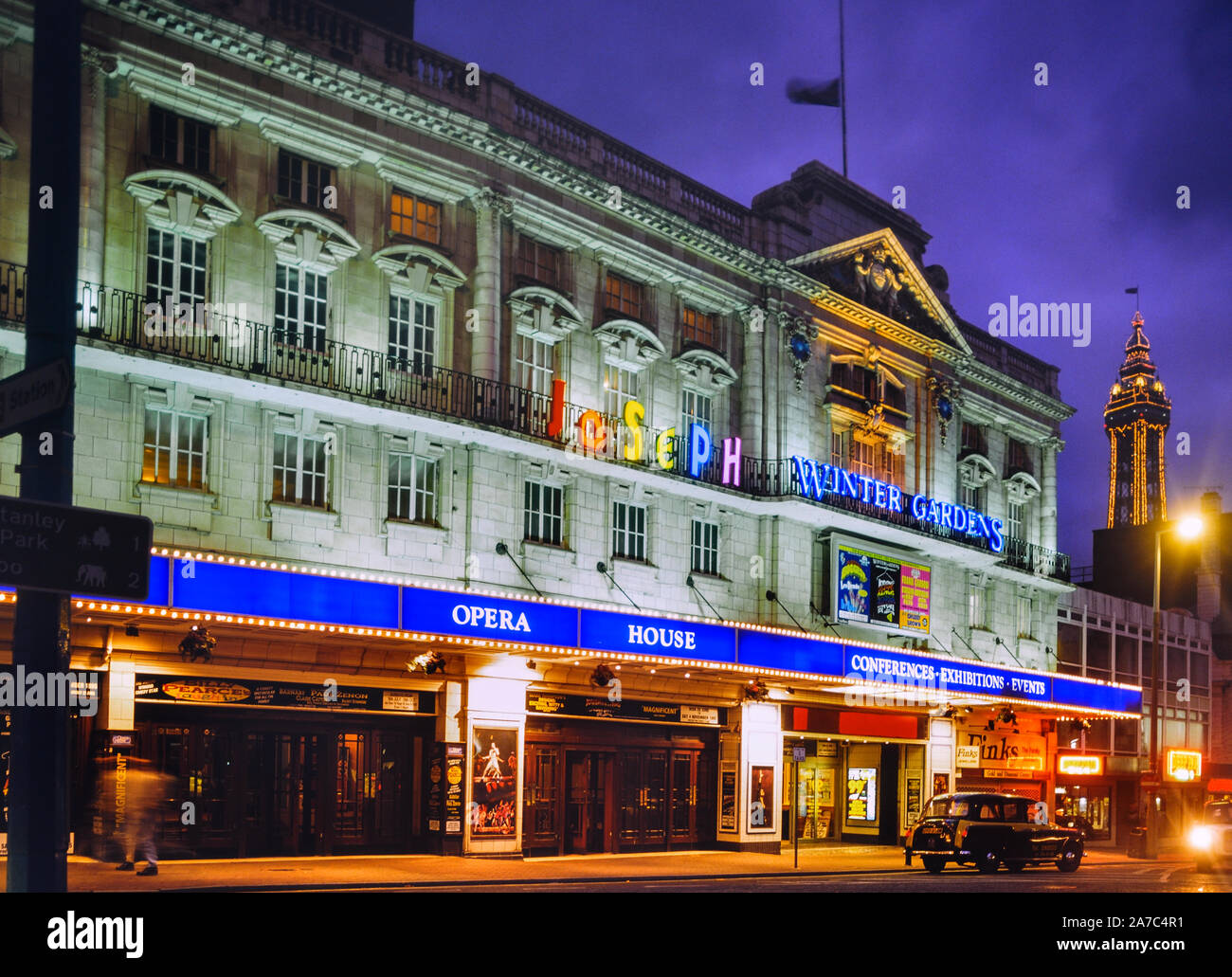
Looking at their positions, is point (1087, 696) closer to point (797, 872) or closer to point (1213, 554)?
point (797, 872)

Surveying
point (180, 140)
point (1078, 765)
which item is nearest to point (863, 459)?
point (1078, 765)

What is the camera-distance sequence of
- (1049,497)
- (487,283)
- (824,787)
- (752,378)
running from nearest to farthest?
→ (487,283) < (752,378) < (824,787) < (1049,497)

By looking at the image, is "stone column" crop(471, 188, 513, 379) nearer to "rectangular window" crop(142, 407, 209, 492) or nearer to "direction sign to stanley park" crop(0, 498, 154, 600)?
"rectangular window" crop(142, 407, 209, 492)

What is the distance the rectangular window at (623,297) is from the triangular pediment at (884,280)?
5614 mm

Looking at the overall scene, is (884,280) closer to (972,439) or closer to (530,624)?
(972,439)

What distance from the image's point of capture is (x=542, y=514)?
91.9ft

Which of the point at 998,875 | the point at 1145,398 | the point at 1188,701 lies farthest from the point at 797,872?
the point at 1145,398

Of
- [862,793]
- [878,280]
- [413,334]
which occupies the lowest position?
[862,793]

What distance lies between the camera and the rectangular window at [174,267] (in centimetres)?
2220

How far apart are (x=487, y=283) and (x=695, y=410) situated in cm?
781

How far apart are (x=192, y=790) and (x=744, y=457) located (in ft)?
53.7

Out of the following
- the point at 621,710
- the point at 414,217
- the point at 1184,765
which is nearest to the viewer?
the point at 414,217

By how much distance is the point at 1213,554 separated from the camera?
63.6 meters

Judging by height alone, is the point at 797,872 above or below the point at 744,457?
below
